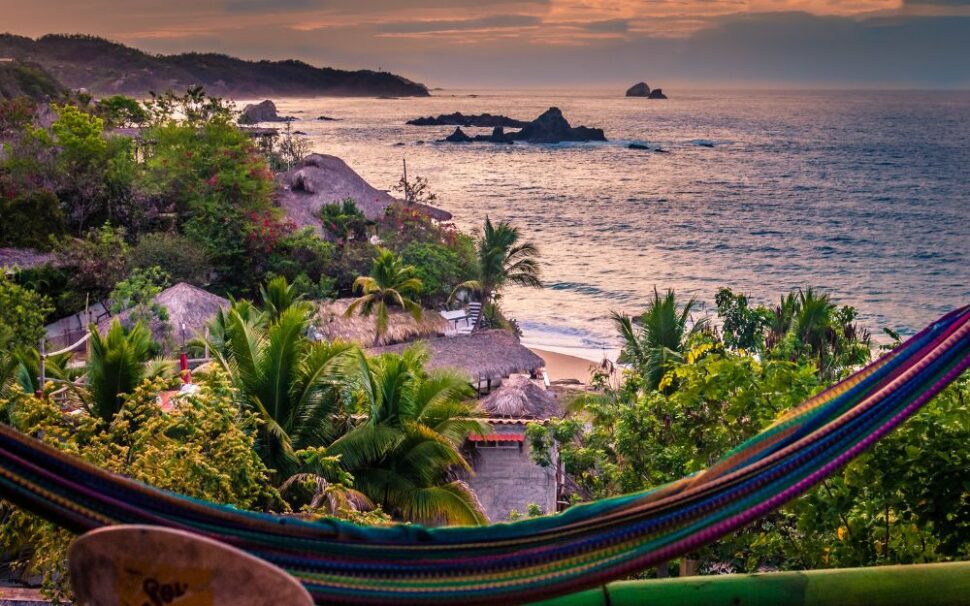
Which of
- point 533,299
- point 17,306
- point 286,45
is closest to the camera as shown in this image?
point 17,306

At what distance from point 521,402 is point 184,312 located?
386 centimetres

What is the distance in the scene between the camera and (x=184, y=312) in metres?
10.4

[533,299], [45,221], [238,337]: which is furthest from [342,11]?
[238,337]

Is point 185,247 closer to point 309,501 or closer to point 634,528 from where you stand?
point 309,501

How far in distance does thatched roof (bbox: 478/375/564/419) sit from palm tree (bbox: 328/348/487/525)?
322 cm

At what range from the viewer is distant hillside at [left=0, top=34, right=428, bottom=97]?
53688mm

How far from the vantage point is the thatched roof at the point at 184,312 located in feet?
33.4

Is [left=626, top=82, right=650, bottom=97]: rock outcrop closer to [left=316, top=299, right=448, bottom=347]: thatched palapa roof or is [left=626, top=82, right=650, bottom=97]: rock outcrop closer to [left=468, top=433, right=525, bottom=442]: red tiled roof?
[left=316, top=299, right=448, bottom=347]: thatched palapa roof

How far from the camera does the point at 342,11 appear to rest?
43219 mm

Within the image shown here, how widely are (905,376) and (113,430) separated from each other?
3878 mm

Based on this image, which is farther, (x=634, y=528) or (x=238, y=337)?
(x=238, y=337)

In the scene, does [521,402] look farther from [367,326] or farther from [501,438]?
[367,326]

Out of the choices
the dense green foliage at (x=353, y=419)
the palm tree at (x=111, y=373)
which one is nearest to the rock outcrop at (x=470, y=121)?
the dense green foliage at (x=353, y=419)

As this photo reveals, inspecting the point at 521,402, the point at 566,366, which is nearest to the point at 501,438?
the point at 521,402
